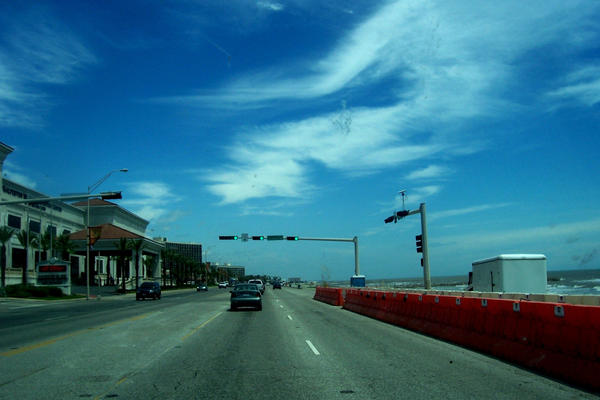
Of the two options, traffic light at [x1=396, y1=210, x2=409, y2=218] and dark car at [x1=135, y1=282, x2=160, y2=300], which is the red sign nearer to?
dark car at [x1=135, y1=282, x2=160, y2=300]

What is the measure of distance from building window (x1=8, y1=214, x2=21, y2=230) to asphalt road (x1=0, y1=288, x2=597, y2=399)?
227ft

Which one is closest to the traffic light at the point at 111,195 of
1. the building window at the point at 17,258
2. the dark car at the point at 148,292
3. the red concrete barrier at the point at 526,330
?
the red concrete barrier at the point at 526,330

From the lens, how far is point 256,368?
10.4m

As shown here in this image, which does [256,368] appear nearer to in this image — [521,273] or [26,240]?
[521,273]

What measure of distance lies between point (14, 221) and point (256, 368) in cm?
7951

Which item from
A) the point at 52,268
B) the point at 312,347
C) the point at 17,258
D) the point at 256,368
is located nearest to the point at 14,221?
the point at 17,258

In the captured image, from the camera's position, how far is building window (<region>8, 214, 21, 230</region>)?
77.0 meters

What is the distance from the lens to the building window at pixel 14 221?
77044 mm

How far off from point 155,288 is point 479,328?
45.8m

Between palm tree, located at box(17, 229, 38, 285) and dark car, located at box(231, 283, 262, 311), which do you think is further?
palm tree, located at box(17, 229, 38, 285)

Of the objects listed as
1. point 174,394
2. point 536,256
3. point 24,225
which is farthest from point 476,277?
point 24,225

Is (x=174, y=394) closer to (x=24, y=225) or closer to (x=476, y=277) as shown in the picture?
(x=476, y=277)

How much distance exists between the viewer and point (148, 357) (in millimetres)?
11812

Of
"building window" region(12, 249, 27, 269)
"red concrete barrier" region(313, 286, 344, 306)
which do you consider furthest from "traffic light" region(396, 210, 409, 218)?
"building window" region(12, 249, 27, 269)
